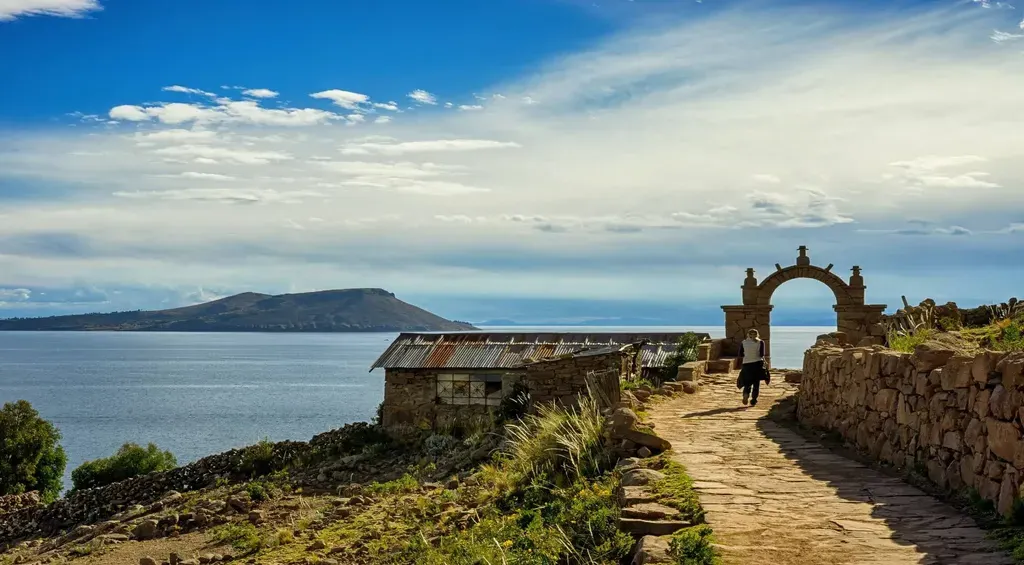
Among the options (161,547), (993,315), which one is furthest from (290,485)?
(993,315)

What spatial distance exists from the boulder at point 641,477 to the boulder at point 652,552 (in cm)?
173

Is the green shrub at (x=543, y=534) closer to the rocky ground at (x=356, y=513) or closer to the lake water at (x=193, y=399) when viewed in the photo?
the rocky ground at (x=356, y=513)

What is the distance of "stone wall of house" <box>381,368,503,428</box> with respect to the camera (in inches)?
1122

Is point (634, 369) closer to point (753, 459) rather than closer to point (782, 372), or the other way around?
point (782, 372)

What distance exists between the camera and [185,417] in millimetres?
77688

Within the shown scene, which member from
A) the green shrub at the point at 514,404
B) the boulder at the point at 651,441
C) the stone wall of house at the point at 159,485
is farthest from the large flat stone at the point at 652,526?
the stone wall of house at the point at 159,485

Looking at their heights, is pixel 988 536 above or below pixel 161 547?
above

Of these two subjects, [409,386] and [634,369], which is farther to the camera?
[409,386]

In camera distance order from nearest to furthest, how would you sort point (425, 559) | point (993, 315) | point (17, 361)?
point (425, 559)
point (993, 315)
point (17, 361)

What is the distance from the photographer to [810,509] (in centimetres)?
807

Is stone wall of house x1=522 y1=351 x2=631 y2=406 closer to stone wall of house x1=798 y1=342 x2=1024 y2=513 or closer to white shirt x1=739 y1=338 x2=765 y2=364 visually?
white shirt x1=739 y1=338 x2=765 y2=364

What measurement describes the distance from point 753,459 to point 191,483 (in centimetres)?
2212

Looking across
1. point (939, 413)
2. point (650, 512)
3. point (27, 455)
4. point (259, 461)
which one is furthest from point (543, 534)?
point (27, 455)

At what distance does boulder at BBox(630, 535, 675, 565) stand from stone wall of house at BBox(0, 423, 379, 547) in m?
21.1
